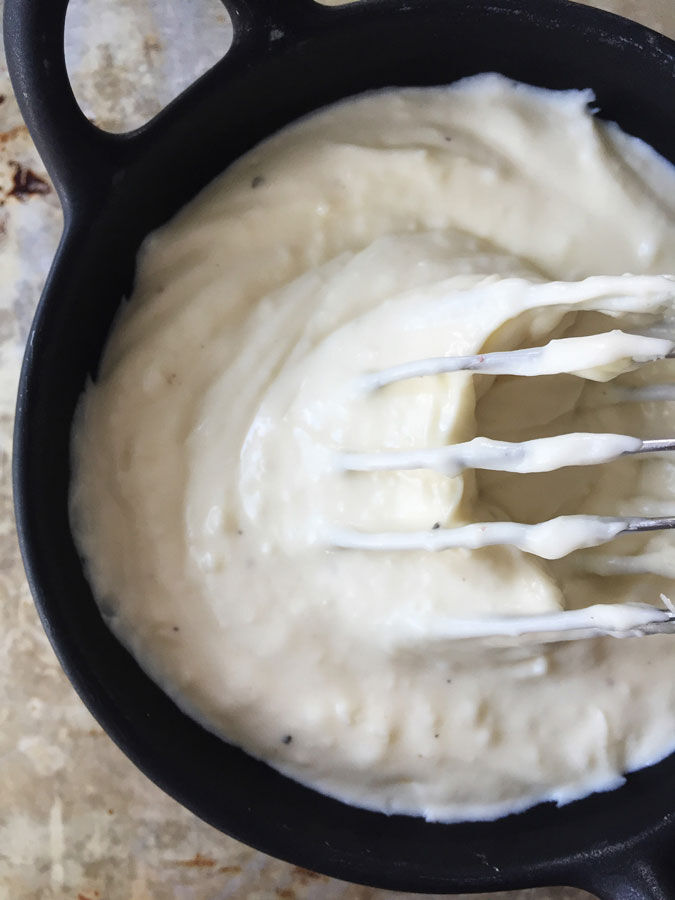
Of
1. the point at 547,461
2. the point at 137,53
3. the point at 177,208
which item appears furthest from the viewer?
the point at 137,53

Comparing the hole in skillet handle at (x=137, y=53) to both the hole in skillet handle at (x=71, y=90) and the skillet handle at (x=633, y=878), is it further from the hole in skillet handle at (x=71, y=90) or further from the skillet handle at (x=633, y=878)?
the skillet handle at (x=633, y=878)

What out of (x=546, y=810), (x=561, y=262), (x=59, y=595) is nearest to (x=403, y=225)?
(x=561, y=262)

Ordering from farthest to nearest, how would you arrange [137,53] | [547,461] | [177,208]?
[137,53] → [177,208] → [547,461]

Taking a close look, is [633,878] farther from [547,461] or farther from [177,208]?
[177,208]

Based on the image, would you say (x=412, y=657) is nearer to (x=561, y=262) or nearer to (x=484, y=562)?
(x=484, y=562)

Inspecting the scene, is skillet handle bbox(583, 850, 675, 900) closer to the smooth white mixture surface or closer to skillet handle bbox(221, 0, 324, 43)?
the smooth white mixture surface

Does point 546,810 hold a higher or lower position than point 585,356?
lower

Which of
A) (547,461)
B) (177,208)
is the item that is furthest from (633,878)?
(177,208)
